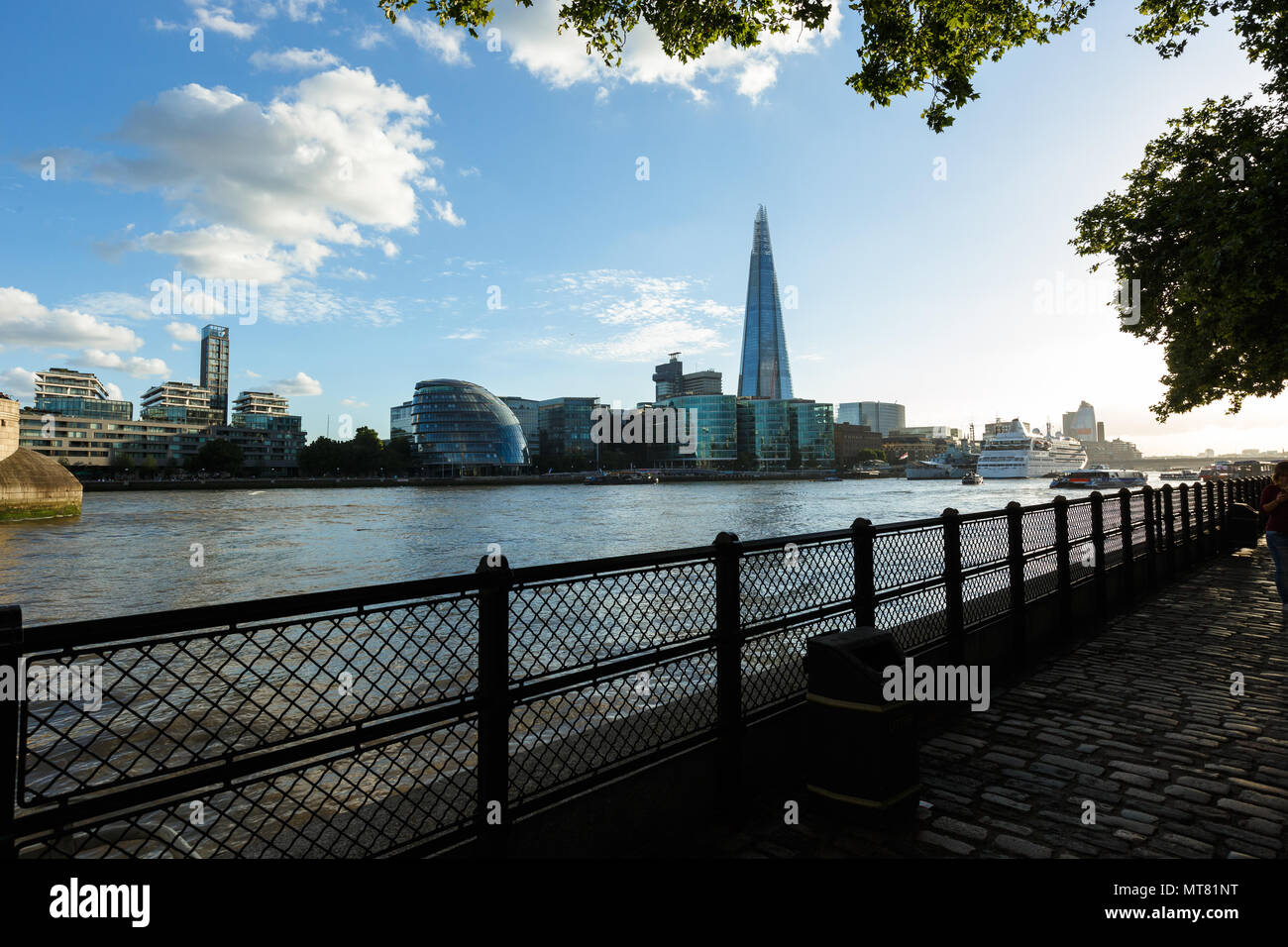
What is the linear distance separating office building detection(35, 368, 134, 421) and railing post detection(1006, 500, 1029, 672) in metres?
208

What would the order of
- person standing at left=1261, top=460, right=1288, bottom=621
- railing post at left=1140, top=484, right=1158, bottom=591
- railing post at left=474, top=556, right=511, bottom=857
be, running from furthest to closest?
railing post at left=1140, top=484, right=1158, bottom=591 → person standing at left=1261, top=460, right=1288, bottom=621 → railing post at left=474, top=556, right=511, bottom=857

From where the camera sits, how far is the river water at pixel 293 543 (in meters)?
26.0

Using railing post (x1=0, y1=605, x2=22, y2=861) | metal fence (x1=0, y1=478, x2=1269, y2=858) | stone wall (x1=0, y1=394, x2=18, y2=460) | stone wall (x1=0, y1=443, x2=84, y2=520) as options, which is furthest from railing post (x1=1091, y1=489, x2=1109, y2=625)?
stone wall (x1=0, y1=443, x2=84, y2=520)

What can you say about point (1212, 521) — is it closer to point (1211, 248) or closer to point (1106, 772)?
point (1211, 248)

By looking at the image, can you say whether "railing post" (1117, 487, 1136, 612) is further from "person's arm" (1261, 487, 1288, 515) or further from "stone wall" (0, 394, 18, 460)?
"stone wall" (0, 394, 18, 460)

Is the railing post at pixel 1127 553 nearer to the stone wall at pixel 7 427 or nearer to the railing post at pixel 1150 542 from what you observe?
the railing post at pixel 1150 542

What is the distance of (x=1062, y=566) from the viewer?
883 centimetres

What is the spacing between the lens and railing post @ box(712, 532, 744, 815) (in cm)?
430

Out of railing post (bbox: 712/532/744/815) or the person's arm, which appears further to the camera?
the person's arm

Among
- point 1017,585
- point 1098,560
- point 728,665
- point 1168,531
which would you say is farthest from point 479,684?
point 1168,531

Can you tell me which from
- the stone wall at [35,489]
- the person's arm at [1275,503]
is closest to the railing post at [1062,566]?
the person's arm at [1275,503]
